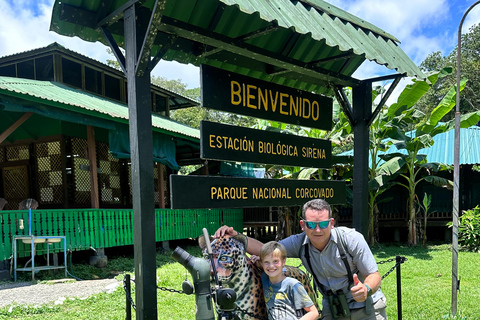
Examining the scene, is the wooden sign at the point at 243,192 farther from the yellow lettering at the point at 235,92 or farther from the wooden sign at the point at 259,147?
the yellow lettering at the point at 235,92

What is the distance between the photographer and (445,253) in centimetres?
1299

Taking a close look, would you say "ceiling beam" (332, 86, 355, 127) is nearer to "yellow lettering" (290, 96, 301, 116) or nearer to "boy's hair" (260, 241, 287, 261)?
"yellow lettering" (290, 96, 301, 116)

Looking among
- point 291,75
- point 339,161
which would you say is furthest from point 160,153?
point 291,75

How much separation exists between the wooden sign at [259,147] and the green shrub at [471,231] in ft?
33.8

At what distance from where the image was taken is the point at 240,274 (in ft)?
10.8

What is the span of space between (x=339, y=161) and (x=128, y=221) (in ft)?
22.1

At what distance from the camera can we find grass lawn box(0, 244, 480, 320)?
629 centimetres

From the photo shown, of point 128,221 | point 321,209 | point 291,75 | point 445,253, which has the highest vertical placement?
point 291,75

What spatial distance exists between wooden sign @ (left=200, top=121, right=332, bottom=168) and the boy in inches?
38.5

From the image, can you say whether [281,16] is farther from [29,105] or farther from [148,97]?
[29,105]

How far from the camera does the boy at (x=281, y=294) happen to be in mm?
3145

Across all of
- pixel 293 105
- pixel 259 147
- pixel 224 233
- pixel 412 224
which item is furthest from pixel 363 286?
pixel 412 224

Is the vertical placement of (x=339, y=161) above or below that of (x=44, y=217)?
above

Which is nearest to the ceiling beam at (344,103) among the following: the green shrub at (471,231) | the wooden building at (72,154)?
the wooden building at (72,154)
